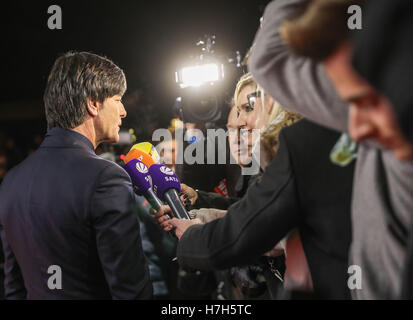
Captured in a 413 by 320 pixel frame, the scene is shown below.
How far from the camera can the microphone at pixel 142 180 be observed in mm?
1158

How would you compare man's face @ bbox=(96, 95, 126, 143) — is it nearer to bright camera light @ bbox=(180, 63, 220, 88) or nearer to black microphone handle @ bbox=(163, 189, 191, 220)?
black microphone handle @ bbox=(163, 189, 191, 220)

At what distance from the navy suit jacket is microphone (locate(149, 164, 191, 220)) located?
0.45 feet

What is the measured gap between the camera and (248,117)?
4.90 ft

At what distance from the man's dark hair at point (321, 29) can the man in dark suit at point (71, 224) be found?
2.48ft

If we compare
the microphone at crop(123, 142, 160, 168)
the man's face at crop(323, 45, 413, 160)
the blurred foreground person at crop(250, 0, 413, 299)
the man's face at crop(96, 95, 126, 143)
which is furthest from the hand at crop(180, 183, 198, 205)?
the man's face at crop(323, 45, 413, 160)

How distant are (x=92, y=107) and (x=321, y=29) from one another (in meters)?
0.95

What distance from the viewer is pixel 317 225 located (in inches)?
28.2

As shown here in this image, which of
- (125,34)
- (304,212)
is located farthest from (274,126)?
(125,34)

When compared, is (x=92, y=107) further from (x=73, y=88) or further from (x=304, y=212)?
(x=304, y=212)

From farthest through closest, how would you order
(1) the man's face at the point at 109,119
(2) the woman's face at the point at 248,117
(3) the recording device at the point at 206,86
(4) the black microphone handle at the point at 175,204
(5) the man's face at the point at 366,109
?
(3) the recording device at the point at 206,86
(2) the woman's face at the point at 248,117
(1) the man's face at the point at 109,119
(4) the black microphone handle at the point at 175,204
(5) the man's face at the point at 366,109

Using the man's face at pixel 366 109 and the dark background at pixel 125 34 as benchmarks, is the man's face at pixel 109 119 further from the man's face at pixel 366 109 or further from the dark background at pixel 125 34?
the man's face at pixel 366 109

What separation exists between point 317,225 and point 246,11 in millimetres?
2864

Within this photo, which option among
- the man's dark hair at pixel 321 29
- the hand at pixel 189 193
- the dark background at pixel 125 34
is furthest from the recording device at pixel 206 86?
the man's dark hair at pixel 321 29
